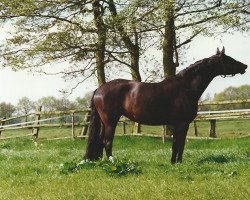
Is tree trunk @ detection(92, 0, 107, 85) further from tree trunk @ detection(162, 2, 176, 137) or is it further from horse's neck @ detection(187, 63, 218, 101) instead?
horse's neck @ detection(187, 63, 218, 101)

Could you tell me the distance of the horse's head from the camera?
10.9 meters

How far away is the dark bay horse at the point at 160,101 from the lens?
1069 cm

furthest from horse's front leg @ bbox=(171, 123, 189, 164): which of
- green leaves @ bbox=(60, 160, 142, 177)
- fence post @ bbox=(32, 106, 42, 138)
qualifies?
fence post @ bbox=(32, 106, 42, 138)

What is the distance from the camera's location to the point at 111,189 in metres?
7.06

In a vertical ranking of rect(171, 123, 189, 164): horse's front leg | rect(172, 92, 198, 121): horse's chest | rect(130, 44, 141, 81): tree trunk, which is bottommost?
rect(171, 123, 189, 164): horse's front leg

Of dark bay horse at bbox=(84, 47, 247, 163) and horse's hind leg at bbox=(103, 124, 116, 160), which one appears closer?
dark bay horse at bbox=(84, 47, 247, 163)

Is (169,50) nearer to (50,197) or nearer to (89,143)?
(89,143)

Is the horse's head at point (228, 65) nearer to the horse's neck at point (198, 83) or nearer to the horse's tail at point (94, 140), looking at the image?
the horse's neck at point (198, 83)

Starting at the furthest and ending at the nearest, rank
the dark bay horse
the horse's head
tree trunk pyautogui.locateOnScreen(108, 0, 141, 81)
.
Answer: tree trunk pyautogui.locateOnScreen(108, 0, 141, 81), the horse's head, the dark bay horse

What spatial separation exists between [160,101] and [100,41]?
1246cm

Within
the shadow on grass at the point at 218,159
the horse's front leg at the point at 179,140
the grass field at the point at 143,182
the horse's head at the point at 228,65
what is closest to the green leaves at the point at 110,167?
the grass field at the point at 143,182

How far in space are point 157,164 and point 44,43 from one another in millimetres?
14655

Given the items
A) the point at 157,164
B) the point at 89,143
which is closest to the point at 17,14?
the point at 89,143

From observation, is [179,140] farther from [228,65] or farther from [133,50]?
[133,50]
